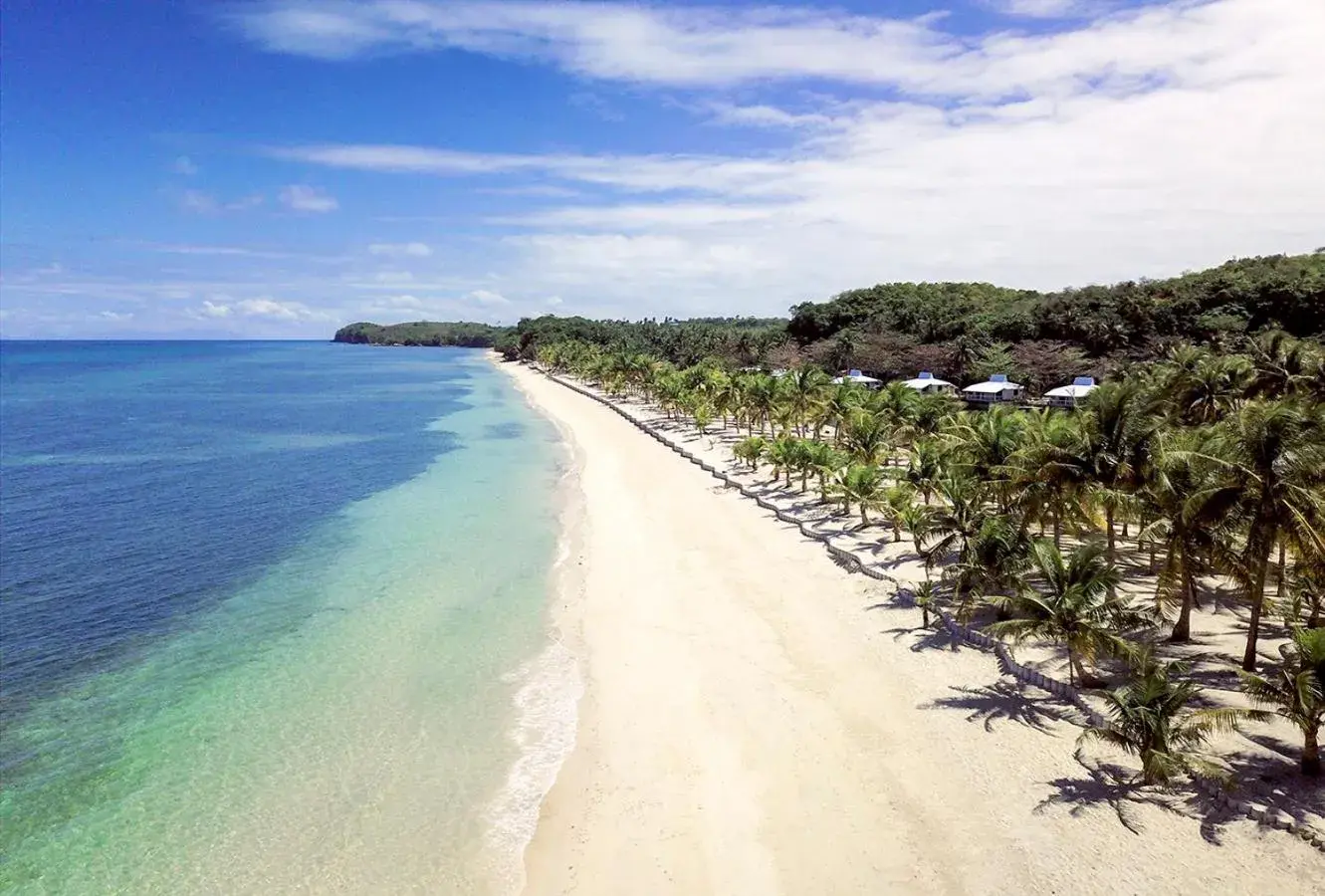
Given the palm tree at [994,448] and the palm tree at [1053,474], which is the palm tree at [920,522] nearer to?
the palm tree at [994,448]

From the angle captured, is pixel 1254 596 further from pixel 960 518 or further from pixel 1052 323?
pixel 1052 323

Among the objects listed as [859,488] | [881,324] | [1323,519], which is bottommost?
[859,488]

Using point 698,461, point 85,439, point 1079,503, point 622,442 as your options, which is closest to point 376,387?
point 85,439

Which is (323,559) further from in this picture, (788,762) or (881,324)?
(881,324)

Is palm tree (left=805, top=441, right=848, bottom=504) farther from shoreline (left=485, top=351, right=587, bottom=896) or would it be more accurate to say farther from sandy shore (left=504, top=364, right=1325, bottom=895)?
shoreline (left=485, top=351, right=587, bottom=896)

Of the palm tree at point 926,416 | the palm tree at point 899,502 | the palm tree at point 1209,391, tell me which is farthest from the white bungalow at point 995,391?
the palm tree at point 899,502

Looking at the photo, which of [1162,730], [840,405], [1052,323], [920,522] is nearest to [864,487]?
[920,522]
